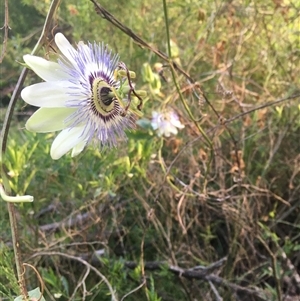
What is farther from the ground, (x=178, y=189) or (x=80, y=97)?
(x=80, y=97)

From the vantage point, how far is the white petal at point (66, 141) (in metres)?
0.46

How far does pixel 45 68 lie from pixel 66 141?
0.06 m

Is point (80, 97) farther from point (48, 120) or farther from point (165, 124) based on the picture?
point (165, 124)

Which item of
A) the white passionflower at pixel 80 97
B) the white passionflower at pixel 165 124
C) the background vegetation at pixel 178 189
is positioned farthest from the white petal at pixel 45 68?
the white passionflower at pixel 165 124

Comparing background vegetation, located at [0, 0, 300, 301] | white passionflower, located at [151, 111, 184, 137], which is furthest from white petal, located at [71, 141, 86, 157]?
white passionflower, located at [151, 111, 184, 137]

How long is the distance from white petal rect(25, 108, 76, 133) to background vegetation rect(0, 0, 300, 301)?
0.34m

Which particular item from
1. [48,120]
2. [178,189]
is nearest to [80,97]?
[48,120]

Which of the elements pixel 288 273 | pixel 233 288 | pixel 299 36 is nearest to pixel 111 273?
pixel 233 288

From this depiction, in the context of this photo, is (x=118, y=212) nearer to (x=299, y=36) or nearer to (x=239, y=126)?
(x=239, y=126)

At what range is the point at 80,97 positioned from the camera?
45 centimetres

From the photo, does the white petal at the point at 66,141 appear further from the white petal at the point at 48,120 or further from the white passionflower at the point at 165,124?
the white passionflower at the point at 165,124

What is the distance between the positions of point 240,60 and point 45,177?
2.19 feet

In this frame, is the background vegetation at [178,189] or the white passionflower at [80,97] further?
the background vegetation at [178,189]

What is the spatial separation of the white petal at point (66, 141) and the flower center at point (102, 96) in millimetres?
24
